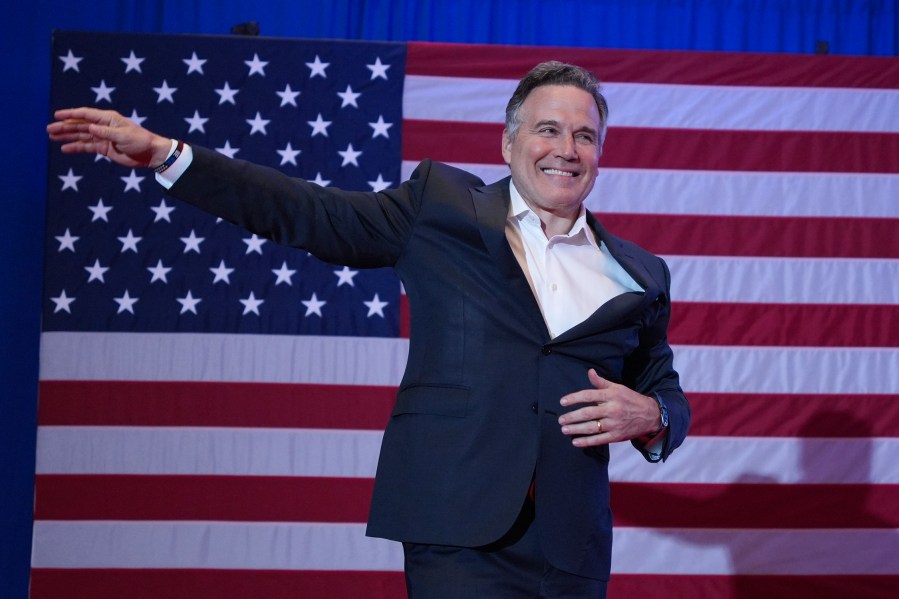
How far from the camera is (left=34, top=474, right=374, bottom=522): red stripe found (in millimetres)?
3158

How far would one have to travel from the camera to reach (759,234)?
3348mm

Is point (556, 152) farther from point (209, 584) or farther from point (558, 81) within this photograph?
point (209, 584)

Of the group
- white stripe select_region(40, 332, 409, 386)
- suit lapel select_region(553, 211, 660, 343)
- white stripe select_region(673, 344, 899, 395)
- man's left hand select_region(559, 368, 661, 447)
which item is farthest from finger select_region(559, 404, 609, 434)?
white stripe select_region(673, 344, 899, 395)

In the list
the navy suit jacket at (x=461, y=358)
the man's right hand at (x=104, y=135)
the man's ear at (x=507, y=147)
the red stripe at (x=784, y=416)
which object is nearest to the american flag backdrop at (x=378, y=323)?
the red stripe at (x=784, y=416)

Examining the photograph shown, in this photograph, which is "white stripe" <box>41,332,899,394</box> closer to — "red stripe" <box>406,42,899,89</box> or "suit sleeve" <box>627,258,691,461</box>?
"red stripe" <box>406,42,899,89</box>

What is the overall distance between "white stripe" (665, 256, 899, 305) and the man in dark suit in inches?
62.6

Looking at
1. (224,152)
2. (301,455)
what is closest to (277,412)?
(301,455)

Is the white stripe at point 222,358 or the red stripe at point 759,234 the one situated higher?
the red stripe at point 759,234

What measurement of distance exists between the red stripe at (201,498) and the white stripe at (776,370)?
1.19 m

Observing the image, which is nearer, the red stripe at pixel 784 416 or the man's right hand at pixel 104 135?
the man's right hand at pixel 104 135

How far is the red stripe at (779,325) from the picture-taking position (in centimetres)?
332

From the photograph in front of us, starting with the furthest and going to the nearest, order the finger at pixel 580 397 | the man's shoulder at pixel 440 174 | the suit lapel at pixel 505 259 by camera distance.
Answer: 1. the man's shoulder at pixel 440 174
2. the suit lapel at pixel 505 259
3. the finger at pixel 580 397

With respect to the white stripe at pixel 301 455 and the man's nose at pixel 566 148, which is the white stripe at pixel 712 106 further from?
the man's nose at pixel 566 148

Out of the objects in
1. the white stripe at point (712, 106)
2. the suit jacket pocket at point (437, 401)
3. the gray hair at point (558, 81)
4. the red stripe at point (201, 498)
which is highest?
the white stripe at point (712, 106)
